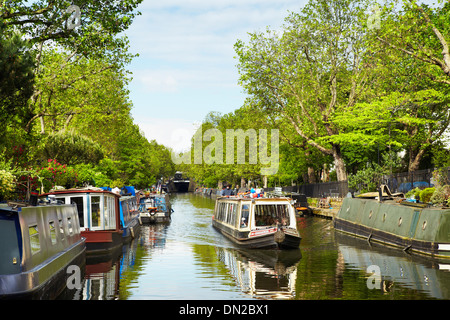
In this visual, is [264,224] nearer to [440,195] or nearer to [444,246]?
[440,195]

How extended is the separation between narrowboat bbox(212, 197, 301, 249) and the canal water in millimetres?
588

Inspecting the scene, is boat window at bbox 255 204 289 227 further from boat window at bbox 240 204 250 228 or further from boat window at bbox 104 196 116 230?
boat window at bbox 104 196 116 230

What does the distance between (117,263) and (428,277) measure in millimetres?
13024

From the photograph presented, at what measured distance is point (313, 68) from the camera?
50.3 metres

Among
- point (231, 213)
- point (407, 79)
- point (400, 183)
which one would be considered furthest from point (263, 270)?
point (407, 79)

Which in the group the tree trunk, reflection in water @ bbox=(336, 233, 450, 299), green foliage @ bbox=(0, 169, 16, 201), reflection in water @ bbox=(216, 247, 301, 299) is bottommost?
reflection in water @ bbox=(216, 247, 301, 299)

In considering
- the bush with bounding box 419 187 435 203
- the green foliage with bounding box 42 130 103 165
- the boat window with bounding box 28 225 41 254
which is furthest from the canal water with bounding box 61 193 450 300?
the green foliage with bounding box 42 130 103 165

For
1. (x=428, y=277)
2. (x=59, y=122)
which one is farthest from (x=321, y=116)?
(x=428, y=277)

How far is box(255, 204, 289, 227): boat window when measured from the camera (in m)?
27.9

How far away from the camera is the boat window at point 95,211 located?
24453 millimetres

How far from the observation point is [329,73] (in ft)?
167

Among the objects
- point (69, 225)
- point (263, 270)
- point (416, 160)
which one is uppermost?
point (416, 160)

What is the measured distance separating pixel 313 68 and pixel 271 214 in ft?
85.3

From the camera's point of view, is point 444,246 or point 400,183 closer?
point 444,246
